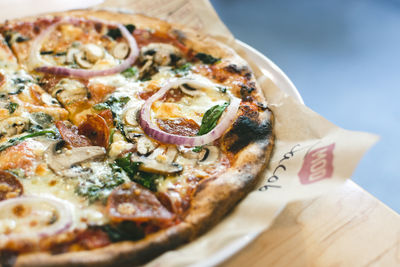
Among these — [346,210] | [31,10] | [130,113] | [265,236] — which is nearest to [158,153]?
[130,113]

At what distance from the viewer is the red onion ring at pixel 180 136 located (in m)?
2.41

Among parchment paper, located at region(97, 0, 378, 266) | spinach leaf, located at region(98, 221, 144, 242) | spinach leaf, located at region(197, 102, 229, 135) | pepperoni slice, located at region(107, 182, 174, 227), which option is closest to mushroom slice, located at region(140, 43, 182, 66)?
spinach leaf, located at region(197, 102, 229, 135)

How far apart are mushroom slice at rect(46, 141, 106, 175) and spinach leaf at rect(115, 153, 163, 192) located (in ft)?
0.47

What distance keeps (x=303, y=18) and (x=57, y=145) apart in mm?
4934

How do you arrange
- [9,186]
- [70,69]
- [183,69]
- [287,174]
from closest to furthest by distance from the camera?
[9,186] < [287,174] < [70,69] < [183,69]

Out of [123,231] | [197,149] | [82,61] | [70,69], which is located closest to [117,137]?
[197,149]

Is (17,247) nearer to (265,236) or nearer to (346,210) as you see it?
(265,236)

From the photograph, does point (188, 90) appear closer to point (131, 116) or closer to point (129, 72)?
point (131, 116)

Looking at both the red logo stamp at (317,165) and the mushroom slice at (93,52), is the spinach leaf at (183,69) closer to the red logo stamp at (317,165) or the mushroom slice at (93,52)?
the mushroom slice at (93,52)

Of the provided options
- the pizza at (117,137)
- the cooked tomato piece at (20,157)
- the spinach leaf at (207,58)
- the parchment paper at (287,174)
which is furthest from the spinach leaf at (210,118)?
the cooked tomato piece at (20,157)

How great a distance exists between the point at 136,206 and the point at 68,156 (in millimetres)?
591

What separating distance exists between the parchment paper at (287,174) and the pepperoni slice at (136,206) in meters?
0.20

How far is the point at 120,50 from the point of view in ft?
10.9

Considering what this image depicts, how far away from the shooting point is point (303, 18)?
6.21m
